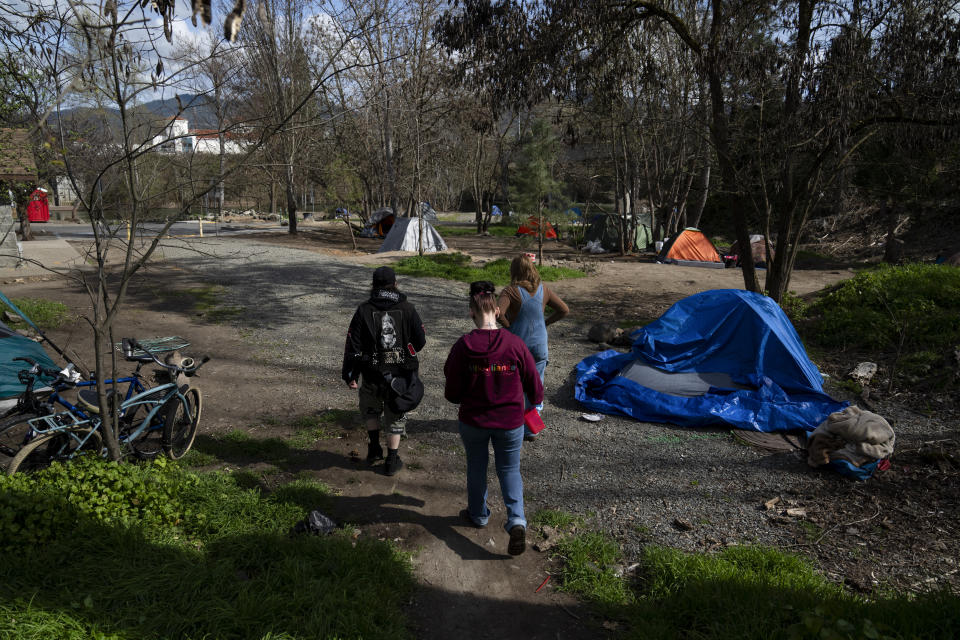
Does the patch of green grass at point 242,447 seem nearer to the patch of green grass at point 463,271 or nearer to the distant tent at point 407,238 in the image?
the patch of green grass at point 463,271

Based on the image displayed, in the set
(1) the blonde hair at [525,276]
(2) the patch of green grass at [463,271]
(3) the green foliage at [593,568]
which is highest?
(1) the blonde hair at [525,276]

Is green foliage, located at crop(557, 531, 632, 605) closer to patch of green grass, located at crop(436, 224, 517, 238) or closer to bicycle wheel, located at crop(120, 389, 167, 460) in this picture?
bicycle wheel, located at crop(120, 389, 167, 460)

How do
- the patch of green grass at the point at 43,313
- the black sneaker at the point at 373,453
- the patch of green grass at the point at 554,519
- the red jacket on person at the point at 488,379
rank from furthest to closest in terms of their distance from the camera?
the patch of green grass at the point at 43,313 → the black sneaker at the point at 373,453 → the patch of green grass at the point at 554,519 → the red jacket on person at the point at 488,379

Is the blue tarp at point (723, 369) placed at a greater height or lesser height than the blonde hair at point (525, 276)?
lesser

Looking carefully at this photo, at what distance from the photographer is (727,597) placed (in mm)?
2881

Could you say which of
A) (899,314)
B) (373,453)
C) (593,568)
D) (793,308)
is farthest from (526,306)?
(793,308)

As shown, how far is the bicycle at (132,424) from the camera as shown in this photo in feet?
12.6

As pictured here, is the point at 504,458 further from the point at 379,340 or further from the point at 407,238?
the point at 407,238

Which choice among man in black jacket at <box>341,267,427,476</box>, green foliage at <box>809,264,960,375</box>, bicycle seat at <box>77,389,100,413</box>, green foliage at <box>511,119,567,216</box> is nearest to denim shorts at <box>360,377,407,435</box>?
man in black jacket at <box>341,267,427,476</box>

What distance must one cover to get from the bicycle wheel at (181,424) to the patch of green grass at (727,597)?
3149 mm

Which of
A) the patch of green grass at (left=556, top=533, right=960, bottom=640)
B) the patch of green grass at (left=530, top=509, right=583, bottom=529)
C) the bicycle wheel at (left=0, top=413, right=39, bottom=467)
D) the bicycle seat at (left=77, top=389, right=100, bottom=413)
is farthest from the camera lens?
the bicycle seat at (left=77, top=389, right=100, bottom=413)

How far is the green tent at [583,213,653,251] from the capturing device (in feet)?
73.3

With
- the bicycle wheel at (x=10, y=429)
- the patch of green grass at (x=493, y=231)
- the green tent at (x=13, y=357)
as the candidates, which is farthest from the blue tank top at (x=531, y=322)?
the patch of green grass at (x=493, y=231)

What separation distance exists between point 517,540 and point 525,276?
7.77 feet
